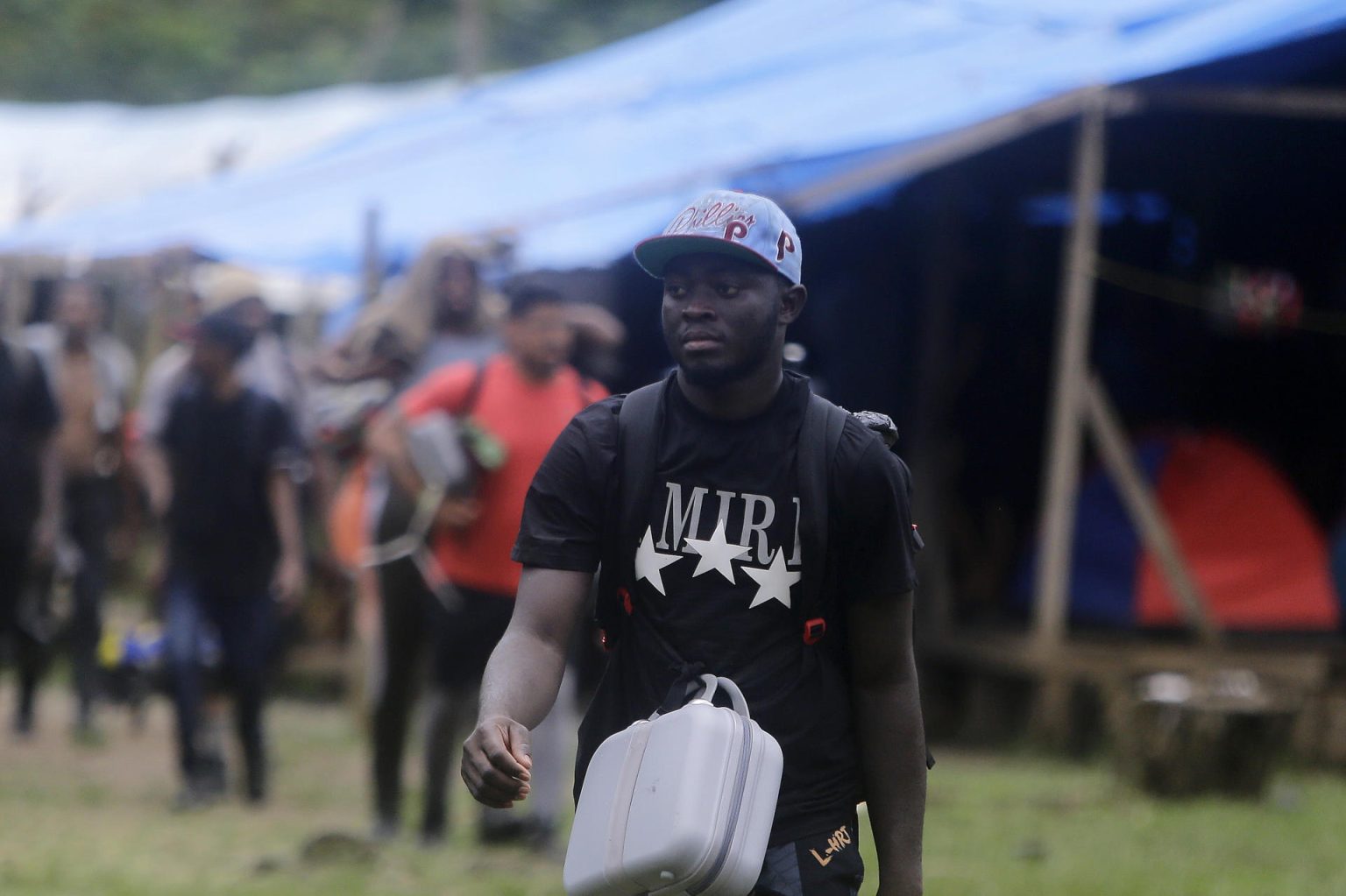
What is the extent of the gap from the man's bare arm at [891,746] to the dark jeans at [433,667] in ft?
12.3

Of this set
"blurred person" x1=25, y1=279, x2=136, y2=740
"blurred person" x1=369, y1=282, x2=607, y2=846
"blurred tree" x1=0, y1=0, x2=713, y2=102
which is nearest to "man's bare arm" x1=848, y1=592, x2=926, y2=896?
"blurred person" x1=369, y1=282, x2=607, y2=846

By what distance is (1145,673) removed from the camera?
1014cm

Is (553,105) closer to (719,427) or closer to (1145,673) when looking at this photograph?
(1145,673)

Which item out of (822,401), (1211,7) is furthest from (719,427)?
(1211,7)

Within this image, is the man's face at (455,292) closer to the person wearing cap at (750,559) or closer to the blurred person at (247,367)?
the blurred person at (247,367)

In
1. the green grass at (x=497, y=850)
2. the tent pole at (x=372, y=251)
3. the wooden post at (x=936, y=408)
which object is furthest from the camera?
the wooden post at (x=936, y=408)

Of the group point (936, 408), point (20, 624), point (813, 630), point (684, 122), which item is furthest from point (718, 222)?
point (684, 122)

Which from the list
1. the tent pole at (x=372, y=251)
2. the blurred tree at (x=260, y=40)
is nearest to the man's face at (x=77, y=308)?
the tent pole at (x=372, y=251)

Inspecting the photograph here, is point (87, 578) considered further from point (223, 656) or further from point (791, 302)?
point (791, 302)

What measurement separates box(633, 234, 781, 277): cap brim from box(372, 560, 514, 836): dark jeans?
12.7ft

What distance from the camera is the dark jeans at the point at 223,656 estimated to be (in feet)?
28.0

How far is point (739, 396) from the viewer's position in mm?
3432

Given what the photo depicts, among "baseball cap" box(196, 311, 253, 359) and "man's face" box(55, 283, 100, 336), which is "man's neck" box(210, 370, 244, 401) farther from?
"man's face" box(55, 283, 100, 336)

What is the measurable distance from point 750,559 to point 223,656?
578 centimetres
